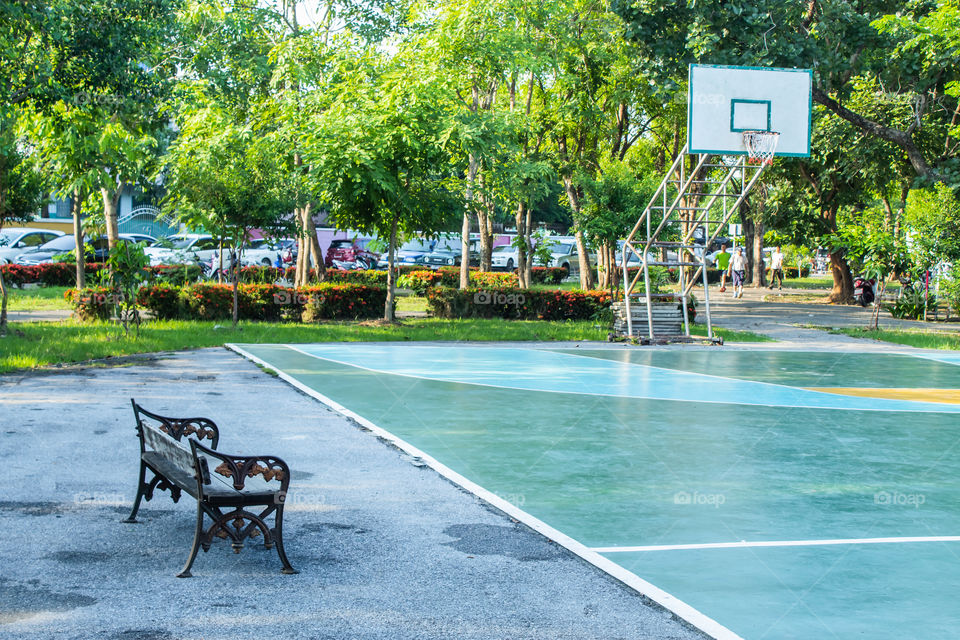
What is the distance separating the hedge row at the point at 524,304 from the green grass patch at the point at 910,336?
230 inches

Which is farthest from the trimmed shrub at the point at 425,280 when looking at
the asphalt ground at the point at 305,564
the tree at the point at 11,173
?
the asphalt ground at the point at 305,564

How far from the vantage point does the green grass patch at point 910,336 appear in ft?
70.4

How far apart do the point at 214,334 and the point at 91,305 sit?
112 inches

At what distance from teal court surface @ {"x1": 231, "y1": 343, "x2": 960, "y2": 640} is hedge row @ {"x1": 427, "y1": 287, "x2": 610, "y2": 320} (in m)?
6.92

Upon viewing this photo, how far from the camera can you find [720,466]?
8914mm

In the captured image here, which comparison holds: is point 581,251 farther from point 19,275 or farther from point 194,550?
point 194,550

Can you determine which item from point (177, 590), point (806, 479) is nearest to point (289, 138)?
point (806, 479)

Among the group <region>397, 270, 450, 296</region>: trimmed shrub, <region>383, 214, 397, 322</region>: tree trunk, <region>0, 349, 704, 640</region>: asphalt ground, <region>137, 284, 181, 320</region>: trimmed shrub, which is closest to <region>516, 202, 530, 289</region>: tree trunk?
<region>397, 270, 450, 296</region>: trimmed shrub

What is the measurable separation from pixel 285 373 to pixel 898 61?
766 inches

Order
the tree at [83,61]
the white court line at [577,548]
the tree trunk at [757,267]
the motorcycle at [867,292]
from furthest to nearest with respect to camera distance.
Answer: the tree trunk at [757,267] < the motorcycle at [867,292] < the tree at [83,61] < the white court line at [577,548]

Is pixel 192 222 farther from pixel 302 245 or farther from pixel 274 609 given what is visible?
pixel 274 609

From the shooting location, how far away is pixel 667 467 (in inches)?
349

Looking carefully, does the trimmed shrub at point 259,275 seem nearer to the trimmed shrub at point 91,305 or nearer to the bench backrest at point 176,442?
the trimmed shrub at point 91,305

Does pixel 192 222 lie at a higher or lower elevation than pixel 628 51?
lower
